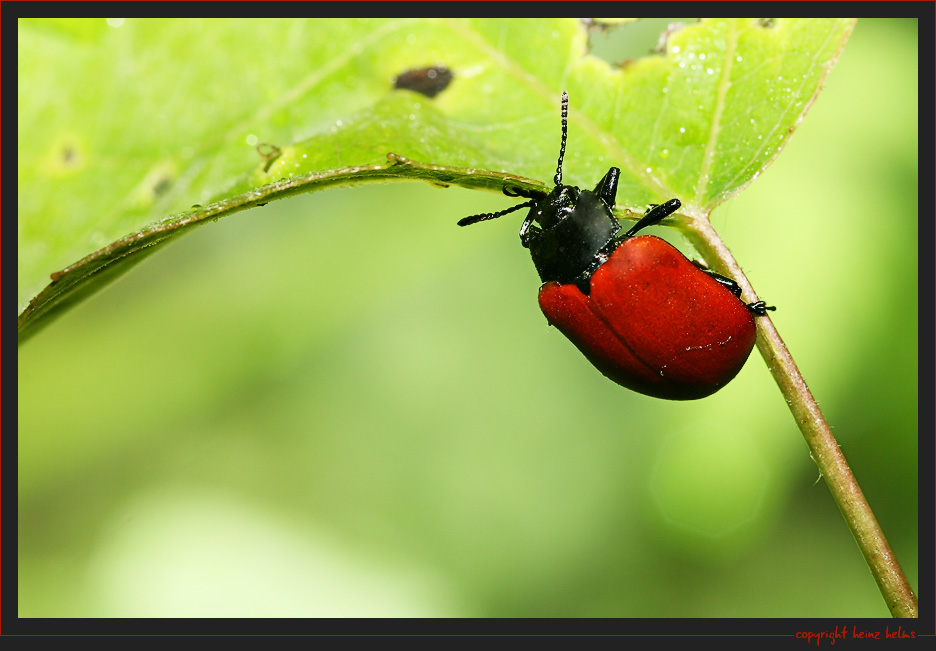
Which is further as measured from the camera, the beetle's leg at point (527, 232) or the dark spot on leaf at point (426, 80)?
the beetle's leg at point (527, 232)

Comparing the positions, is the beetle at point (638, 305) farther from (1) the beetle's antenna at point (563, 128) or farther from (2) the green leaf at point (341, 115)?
(2) the green leaf at point (341, 115)

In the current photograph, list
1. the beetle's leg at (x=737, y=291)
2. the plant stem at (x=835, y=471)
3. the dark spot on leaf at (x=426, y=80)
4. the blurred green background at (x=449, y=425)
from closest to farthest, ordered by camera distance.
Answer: the plant stem at (x=835, y=471), the beetle's leg at (x=737, y=291), the dark spot on leaf at (x=426, y=80), the blurred green background at (x=449, y=425)

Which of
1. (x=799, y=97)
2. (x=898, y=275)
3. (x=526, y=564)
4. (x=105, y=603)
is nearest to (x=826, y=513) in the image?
(x=898, y=275)

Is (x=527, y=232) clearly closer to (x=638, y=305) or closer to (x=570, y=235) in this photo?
(x=570, y=235)

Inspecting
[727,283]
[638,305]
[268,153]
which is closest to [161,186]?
[268,153]

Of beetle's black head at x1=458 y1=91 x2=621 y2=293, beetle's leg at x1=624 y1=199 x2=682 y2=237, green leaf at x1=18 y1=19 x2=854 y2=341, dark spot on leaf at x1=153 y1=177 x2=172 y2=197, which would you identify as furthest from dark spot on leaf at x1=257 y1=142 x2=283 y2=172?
beetle's leg at x1=624 y1=199 x2=682 y2=237

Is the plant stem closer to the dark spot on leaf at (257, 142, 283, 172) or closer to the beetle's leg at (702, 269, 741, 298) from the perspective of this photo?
the beetle's leg at (702, 269, 741, 298)

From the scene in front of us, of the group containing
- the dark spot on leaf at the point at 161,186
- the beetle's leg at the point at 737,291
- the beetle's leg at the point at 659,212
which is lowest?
the beetle's leg at the point at 737,291

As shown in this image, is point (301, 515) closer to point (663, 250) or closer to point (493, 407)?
point (493, 407)

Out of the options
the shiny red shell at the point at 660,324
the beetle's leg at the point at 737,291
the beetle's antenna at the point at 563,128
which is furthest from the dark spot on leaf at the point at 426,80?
the beetle's leg at the point at 737,291
